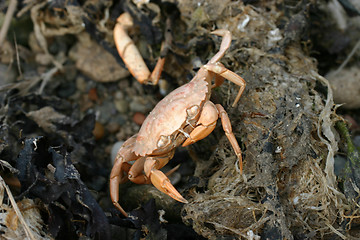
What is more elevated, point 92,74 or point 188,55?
point 188,55

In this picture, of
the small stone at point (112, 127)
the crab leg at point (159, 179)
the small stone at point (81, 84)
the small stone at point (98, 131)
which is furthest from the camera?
the small stone at point (81, 84)

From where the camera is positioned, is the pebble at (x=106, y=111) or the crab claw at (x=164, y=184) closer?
the crab claw at (x=164, y=184)

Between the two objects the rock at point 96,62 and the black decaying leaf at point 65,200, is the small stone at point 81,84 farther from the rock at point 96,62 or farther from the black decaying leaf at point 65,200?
the black decaying leaf at point 65,200

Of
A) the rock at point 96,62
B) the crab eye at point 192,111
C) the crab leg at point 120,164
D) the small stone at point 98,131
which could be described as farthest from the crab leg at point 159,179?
the rock at point 96,62

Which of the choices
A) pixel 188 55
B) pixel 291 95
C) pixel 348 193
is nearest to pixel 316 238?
pixel 348 193

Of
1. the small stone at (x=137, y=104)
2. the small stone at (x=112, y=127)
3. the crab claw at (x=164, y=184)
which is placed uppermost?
the crab claw at (x=164, y=184)

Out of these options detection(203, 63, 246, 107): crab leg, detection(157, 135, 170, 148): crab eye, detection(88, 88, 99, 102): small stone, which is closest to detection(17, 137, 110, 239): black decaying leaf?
detection(157, 135, 170, 148): crab eye

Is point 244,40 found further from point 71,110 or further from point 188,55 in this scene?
point 71,110
